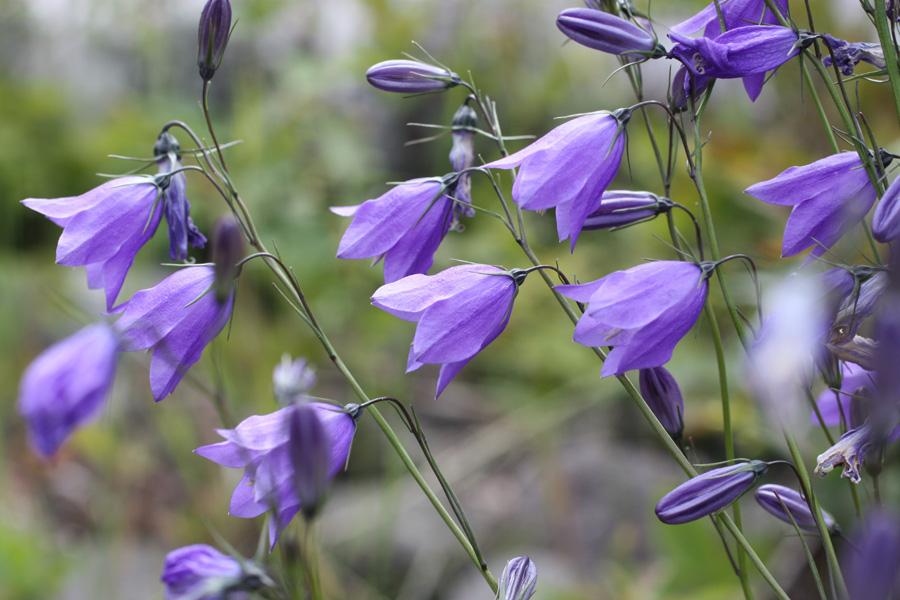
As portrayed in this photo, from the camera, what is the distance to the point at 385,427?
0.48m

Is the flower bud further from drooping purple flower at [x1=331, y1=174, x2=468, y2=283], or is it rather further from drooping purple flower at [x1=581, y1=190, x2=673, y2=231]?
drooping purple flower at [x1=581, y1=190, x2=673, y2=231]

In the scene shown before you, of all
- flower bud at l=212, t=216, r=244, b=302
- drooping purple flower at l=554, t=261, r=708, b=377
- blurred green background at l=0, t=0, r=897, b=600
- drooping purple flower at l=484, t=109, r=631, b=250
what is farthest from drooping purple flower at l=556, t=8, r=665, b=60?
blurred green background at l=0, t=0, r=897, b=600

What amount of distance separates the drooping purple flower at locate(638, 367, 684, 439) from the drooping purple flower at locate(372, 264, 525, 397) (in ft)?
0.37

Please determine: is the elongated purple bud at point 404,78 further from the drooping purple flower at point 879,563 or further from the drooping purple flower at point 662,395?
the drooping purple flower at point 879,563

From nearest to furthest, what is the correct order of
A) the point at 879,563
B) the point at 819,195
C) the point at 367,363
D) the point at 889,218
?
the point at 879,563, the point at 889,218, the point at 819,195, the point at 367,363

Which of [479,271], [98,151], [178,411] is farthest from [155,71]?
[479,271]

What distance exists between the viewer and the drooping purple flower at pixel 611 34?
17.9 inches

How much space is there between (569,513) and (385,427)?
1322mm

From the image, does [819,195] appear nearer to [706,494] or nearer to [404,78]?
[706,494]

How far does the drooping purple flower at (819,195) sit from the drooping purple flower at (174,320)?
364 mm

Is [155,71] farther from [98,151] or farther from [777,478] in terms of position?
[777,478]

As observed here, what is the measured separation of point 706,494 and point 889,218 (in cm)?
19

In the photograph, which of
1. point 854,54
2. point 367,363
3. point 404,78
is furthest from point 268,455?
point 367,363

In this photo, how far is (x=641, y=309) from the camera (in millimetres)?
423
